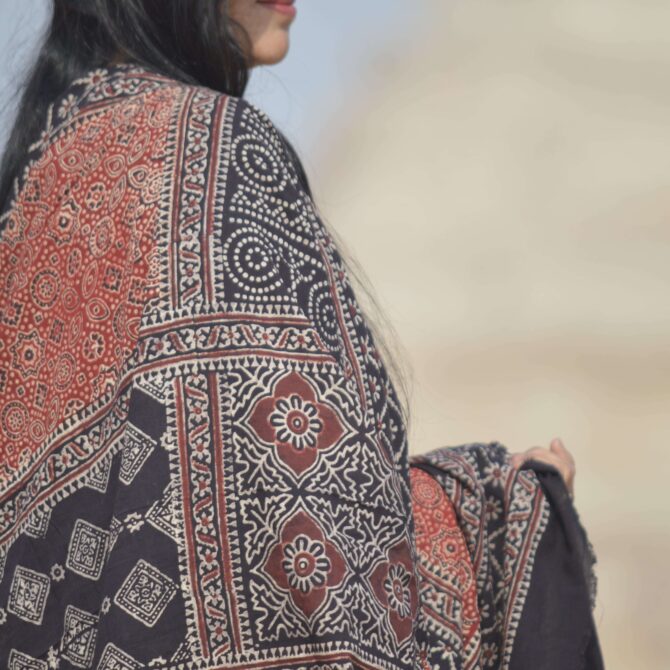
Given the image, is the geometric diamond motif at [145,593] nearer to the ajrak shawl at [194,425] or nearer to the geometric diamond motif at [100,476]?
the ajrak shawl at [194,425]

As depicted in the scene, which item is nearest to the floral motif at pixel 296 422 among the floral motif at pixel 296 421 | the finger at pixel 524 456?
the floral motif at pixel 296 421

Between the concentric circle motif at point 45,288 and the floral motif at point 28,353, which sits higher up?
the concentric circle motif at point 45,288

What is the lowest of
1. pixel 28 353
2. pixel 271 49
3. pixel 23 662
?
pixel 23 662

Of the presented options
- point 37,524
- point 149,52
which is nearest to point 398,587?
point 37,524

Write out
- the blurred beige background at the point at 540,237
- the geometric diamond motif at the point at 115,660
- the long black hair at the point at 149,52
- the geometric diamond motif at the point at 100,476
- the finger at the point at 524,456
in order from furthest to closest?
the blurred beige background at the point at 540,237 < the finger at the point at 524,456 < the long black hair at the point at 149,52 < the geometric diamond motif at the point at 100,476 < the geometric diamond motif at the point at 115,660

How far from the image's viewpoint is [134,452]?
1.86 m

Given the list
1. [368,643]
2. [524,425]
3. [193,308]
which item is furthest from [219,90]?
[524,425]

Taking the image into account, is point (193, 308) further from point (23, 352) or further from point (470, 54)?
point (470, 54)

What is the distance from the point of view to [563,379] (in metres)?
11.3

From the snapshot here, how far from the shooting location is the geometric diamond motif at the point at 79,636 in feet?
6.14

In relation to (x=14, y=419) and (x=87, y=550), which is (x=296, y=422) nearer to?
(x=87, y=550)

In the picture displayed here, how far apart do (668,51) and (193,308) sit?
64.1 feet

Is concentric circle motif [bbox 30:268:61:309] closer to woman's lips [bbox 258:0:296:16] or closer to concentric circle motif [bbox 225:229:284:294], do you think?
concentric circle motif [bbox 225:229:284:294]

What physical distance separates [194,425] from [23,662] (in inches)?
15.2
